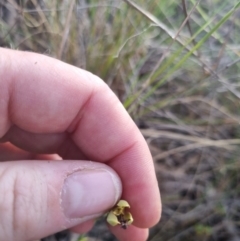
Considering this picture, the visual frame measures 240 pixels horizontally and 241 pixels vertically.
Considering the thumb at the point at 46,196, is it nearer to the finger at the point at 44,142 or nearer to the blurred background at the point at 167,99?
the finger at the point at 44,142

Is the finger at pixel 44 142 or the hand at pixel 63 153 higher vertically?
the hand at pixel 63 153

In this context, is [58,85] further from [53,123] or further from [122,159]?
[122,159]

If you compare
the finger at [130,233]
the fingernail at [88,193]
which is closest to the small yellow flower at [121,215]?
the fingernail at [88,193]

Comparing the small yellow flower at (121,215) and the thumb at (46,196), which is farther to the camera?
the small yellow flower at (121,215)

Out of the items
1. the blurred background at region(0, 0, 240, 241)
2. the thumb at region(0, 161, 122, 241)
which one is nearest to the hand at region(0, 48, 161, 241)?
the thumb at region(0, 161, 122, 241)

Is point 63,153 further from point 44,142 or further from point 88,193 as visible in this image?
point 88,193

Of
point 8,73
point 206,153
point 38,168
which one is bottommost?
point 206,153

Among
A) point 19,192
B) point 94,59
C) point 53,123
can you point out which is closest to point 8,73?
point 53,123
